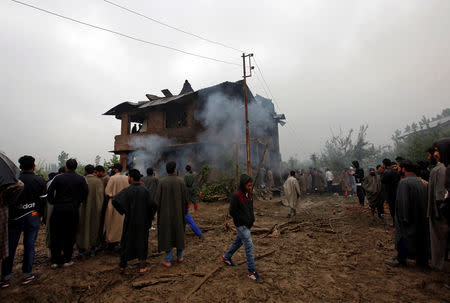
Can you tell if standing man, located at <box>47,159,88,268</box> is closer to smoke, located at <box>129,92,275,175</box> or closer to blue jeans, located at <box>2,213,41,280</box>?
blue jeans, located at <box>2,213,41,280</box>

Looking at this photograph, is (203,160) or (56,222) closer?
(56,222)

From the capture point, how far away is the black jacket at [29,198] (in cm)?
318

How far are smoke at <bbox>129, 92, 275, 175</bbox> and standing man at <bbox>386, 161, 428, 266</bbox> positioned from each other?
10.9m

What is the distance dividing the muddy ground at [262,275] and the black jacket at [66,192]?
1.12 metres

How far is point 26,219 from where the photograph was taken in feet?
10.9

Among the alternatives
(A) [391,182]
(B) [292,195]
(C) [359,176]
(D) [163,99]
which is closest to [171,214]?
(A) [391,182]

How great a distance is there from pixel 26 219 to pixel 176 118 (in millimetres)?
14888

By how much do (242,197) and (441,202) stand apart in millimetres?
2861

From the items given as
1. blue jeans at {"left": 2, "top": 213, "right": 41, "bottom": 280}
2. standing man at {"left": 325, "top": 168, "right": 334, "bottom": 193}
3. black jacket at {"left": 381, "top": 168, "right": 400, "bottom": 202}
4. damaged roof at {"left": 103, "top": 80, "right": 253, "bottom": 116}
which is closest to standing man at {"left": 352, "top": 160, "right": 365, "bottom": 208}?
black jacket at {"left": 381, "top": 168, "right": 400, "bottom": 202}

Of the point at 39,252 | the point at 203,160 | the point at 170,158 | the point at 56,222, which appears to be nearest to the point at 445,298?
the point at 56,222

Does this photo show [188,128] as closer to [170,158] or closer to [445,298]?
[170,158]

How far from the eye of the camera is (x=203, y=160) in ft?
51.4

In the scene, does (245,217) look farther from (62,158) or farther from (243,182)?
(62,158)

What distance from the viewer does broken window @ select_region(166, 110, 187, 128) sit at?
17453 mm
